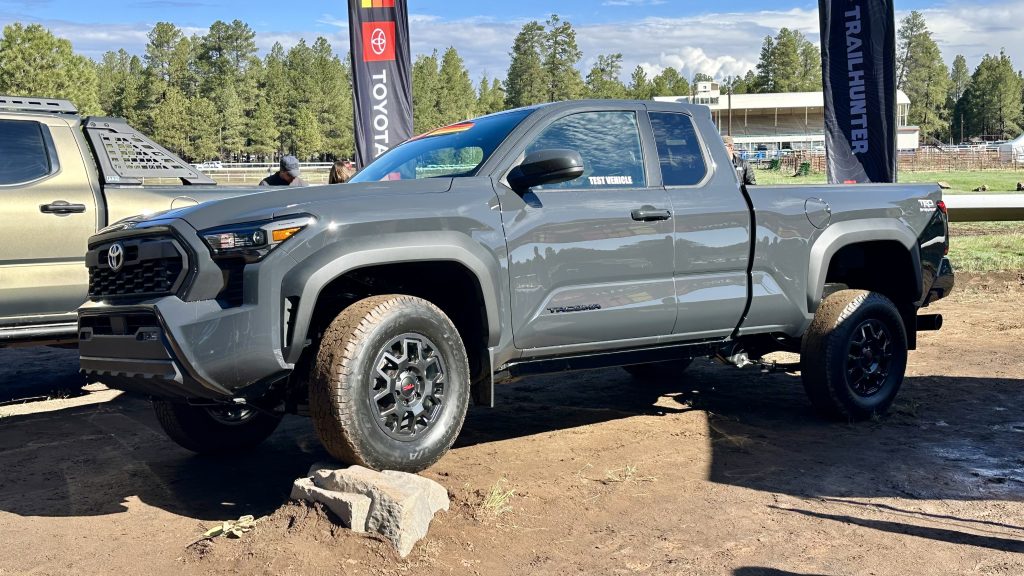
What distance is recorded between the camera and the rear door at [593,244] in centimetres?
515

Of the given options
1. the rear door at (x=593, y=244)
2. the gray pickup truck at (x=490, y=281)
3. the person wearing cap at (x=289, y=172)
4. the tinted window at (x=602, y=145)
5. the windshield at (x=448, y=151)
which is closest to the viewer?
the gray pickup truck at (x=490, y=281)

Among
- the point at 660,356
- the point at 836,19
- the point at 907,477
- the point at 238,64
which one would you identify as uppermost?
the point at 238,64

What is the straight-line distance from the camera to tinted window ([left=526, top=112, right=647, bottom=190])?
5.54 m

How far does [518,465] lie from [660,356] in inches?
41.5

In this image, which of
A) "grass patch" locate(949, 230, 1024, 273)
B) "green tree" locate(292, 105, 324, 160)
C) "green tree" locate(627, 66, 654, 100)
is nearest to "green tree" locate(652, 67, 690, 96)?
"green tree" locate(627, 66, 654, 100)

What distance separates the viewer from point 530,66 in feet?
321

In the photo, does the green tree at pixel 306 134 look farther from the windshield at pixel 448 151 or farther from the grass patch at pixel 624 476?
the grass patch at pixel 624 476

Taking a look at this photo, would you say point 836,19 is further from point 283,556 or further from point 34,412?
point 283,556

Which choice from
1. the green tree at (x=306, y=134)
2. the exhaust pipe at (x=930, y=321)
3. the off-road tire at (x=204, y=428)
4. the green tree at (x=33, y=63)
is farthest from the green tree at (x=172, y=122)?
the exhaust pipe at (x=930, y=321)

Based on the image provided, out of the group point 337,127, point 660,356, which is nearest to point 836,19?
point 660,356

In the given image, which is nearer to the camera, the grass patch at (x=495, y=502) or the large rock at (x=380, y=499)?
the large rock at (x=380, y=499)

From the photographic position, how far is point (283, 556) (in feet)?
13.5

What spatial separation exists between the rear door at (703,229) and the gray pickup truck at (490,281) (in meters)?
0.01

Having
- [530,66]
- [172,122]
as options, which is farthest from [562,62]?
[172,122]
